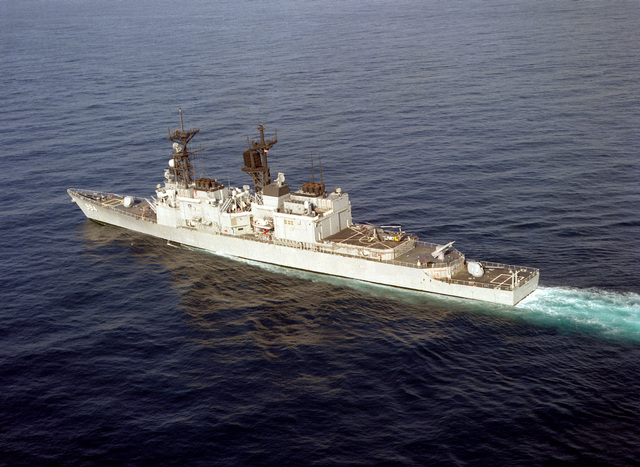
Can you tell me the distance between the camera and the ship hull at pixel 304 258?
66.3 meters

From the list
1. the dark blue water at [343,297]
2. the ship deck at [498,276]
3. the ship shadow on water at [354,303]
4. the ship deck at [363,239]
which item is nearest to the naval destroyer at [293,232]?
the ship deck at [363,239]

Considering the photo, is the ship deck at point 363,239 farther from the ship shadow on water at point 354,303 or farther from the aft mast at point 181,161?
the aft mast at point 181,161

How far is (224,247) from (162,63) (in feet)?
358

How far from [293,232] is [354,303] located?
1394 cm

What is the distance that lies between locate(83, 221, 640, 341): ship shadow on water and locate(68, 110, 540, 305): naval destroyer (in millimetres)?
1500

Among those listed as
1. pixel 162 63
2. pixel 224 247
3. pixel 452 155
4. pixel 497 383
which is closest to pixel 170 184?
pixel 224 247

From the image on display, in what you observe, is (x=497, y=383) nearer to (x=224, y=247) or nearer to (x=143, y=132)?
(x=224, y=247)

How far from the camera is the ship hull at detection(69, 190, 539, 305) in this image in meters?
66.3

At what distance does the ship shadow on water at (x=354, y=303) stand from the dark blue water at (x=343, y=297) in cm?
29

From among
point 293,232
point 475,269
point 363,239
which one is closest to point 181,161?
point 293,232

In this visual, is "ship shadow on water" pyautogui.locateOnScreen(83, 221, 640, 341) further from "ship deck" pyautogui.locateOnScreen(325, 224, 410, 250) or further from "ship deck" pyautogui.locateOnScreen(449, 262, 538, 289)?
"ship deck" pyautogui.locateOnScreen(325, 224, 410, 250)

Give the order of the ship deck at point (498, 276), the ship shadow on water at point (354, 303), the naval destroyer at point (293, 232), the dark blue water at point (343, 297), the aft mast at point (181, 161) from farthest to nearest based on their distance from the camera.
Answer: the aft mast at point (181, 161)
the naval destroyer at point (293, 232)
the ship deck at point (498, 276)
the ship shadow on water at point (354, 303)
the dark blue water at point (343, 297)

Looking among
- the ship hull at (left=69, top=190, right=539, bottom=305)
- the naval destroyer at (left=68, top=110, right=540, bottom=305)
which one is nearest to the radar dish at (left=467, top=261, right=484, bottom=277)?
the naval destroyer at (left=68, top=110, right=540, bottom=305)

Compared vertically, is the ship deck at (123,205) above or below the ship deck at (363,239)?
above
